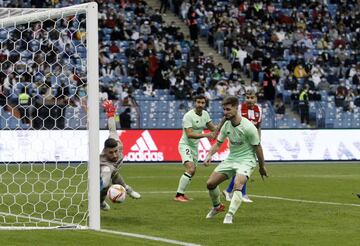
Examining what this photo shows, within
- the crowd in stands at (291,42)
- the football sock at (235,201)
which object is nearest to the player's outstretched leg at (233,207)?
the football sock at (235,201)

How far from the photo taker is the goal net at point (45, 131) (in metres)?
13.1

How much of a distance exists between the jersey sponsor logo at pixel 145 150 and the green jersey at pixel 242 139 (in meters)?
16.9

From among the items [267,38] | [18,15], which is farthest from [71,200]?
[267,38]

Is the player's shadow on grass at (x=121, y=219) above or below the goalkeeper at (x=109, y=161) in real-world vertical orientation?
below

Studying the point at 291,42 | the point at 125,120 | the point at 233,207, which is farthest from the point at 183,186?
the point at 291,42

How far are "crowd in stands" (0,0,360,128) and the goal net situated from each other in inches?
109

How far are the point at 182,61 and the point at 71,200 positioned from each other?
891 inches

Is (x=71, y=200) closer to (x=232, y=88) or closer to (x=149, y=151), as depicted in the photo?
(x=149, y=151)

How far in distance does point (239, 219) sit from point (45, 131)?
13219mm

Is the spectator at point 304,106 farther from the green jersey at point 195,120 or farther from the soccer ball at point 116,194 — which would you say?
the soccer ball at point 116,194

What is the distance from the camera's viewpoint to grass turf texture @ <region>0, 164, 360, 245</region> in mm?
11875

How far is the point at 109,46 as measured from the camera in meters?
37.7

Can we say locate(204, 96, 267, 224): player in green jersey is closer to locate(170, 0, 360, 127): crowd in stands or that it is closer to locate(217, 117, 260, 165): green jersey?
locate(217, 117, 260, 165): green jersey

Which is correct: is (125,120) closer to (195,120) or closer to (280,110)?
(280,110)
